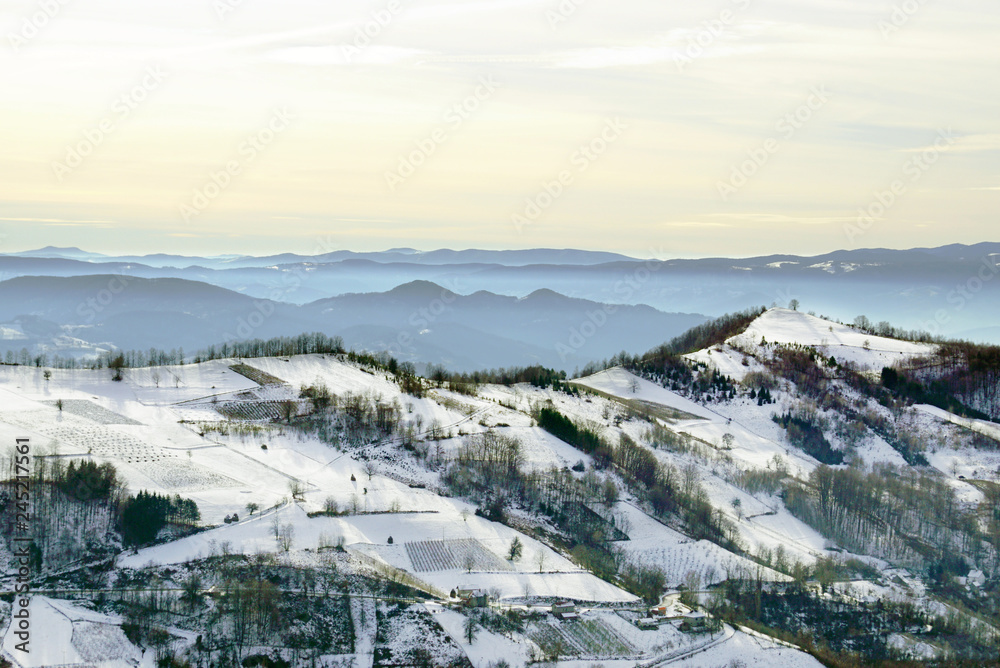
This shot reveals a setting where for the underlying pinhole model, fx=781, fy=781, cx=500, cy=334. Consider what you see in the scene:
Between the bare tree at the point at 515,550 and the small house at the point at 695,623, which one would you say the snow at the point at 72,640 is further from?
the small house at the point at 695,623

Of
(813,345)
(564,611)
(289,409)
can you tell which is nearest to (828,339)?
(813,345)

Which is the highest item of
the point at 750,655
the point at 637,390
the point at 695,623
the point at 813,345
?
the point at 813,345

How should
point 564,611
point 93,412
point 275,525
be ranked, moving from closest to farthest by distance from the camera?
point 564,611 → point 275,525 → point 93,412

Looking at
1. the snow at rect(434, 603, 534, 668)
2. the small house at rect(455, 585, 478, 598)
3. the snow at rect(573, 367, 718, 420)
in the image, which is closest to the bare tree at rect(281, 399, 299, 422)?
the small house at rect(455, 585, 478, 598)

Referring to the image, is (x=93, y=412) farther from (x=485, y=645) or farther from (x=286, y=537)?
(x=485, y=645)

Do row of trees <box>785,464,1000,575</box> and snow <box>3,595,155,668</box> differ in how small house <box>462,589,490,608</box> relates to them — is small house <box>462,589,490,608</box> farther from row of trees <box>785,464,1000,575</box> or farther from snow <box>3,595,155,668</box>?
row of trees <box>785,464,1000,575</box>

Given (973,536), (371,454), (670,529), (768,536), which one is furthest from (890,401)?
(371,454)

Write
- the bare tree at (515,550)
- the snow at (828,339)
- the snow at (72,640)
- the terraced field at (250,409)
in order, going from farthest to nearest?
the snow at (828,339)
the terraced field at (250,409)
the bare tree at (515,550)
the snow at (72,640)

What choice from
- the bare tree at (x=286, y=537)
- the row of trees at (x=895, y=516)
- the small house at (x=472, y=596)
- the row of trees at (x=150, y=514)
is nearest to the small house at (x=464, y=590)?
the small house at (x=472, y=596)
